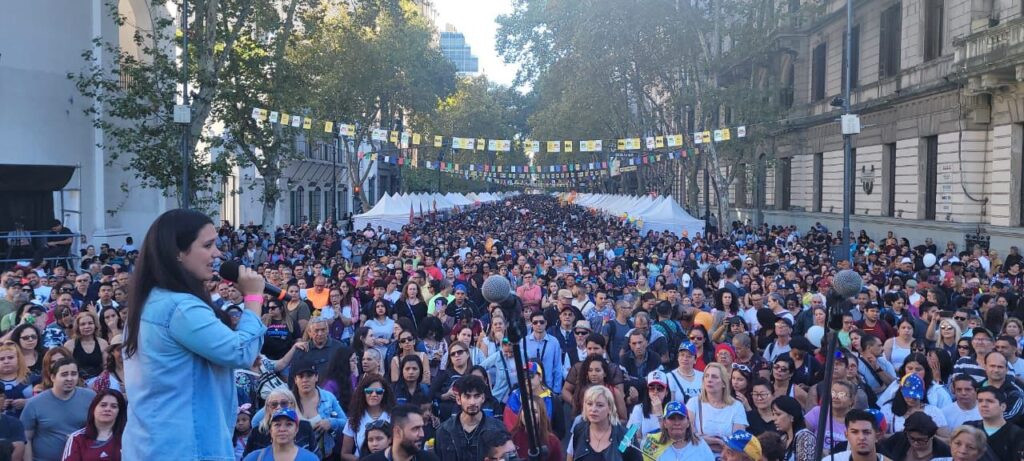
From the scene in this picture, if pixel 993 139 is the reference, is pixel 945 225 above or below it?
below

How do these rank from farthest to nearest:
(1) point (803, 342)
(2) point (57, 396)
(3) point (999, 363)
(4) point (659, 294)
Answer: (4) point (659, 294)
(1) point (803, 342)
(3) point (999, 363)
(2) point (57, 396)

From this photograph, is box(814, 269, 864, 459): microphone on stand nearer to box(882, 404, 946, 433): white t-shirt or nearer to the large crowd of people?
the large crowd of people

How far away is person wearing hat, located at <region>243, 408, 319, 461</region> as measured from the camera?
5891 millimetres

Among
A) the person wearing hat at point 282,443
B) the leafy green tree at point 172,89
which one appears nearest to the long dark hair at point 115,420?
the person wearing hat at point 282,443

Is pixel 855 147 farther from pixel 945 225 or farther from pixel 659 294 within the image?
pixel 659 294

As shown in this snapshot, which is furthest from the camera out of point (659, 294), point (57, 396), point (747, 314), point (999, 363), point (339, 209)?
point (339, 209)

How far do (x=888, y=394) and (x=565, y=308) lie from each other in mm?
3907

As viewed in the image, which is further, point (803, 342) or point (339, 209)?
point (339, 209)

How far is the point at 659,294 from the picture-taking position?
1448cm

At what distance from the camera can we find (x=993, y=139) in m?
24.5

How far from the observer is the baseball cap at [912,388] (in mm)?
7328

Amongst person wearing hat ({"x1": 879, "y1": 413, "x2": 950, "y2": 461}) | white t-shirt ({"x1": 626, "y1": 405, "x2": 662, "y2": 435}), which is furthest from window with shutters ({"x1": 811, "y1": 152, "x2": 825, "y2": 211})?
person wearing hat ({"x1": 879, "y1": 413, "x2": 950, "y2": 461})

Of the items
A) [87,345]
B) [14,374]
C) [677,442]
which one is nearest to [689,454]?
[677,442]

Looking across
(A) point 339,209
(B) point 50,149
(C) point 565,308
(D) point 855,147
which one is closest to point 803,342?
(C) point 565,308
